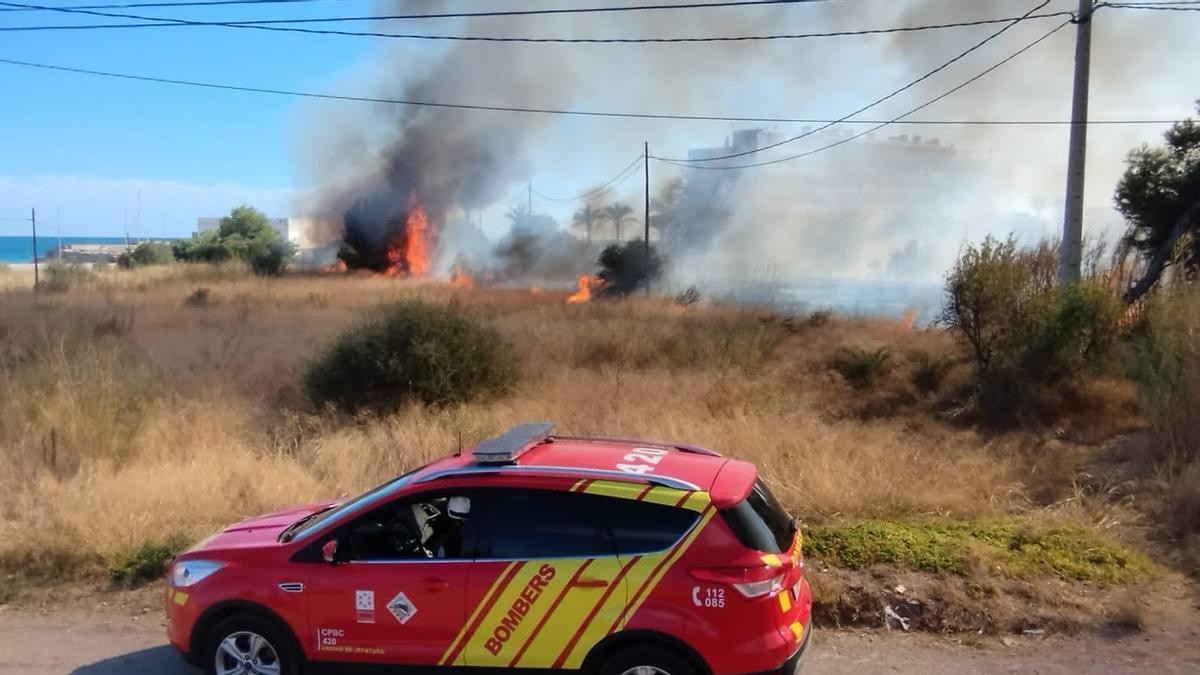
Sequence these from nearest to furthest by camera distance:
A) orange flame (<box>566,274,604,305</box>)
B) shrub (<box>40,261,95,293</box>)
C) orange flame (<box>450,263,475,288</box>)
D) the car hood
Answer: the car hood, shrub (<box>40,261,95,293</box>), orange flame (<box>566,274,604,305</box>), orange flame (<box>450,263,475,288</box>)

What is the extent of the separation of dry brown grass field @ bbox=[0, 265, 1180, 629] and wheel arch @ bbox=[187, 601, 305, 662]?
2673mm

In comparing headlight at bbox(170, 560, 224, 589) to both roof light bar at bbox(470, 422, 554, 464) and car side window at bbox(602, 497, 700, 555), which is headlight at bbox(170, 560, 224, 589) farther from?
car side window at bbox(602, 497, 700, 555)

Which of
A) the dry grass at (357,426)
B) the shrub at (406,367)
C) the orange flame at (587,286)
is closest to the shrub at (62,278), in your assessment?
the dry grass at (357,426)

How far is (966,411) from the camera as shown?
48.4ft

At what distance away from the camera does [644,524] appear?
12.8ft

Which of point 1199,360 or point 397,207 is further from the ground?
point 397,207

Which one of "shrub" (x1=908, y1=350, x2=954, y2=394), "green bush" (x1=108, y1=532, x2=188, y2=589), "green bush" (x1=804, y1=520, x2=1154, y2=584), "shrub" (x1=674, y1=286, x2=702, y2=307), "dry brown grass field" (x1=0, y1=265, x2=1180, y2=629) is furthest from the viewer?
"shrub" (x1=674, y1=286, x2=702, y2=307)

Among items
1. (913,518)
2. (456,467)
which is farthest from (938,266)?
(456,467)

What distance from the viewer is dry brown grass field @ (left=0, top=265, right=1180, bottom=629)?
7.26 meters

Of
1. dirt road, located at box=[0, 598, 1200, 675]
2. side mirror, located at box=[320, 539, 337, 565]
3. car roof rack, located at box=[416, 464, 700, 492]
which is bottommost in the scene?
dirt road, located at box=[0, 598, 1200, 675]

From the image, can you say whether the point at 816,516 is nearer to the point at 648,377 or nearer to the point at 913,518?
the point at 913,518

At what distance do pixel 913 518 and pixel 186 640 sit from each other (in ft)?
17.1

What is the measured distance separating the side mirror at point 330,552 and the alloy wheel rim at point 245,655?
495 mm

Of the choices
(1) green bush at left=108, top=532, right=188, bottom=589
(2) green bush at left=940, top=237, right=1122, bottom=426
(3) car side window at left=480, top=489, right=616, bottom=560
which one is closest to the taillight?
(3) car side window at left=480, top=489, right=616, bottom=560
